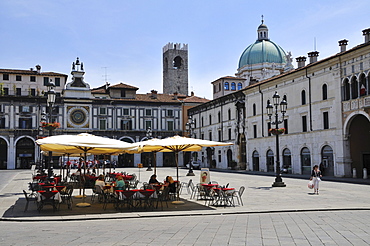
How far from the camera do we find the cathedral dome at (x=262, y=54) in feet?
265

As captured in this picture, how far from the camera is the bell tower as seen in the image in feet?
341

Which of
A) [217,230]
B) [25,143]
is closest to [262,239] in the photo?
[217,230]

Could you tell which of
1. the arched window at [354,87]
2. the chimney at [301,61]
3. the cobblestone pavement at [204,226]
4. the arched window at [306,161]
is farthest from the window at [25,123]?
the cobblestone pavement at [204,226]

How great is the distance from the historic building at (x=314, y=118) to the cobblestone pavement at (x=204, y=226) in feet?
66.3

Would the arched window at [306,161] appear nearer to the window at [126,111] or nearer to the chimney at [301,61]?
the chimney at [301,61]

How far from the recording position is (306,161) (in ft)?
140

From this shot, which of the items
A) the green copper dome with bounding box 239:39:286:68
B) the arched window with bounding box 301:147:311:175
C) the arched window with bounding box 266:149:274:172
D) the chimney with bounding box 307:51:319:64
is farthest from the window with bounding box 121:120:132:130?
the arched window with bounding box 301:147:311:175

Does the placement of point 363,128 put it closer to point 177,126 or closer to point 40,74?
point 177,126

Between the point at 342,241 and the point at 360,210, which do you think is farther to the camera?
the point at 360,210

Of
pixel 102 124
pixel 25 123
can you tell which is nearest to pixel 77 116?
pixel 102 124

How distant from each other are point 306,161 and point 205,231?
3335 centimetres

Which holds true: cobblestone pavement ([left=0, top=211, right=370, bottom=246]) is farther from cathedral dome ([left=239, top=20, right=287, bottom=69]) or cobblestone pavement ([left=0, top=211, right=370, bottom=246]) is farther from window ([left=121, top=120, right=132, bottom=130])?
cathedral dome ([left=239, top=20, right=287, bottom=69])

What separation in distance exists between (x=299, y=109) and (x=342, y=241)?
1401 inches

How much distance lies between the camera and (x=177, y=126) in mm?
79750
